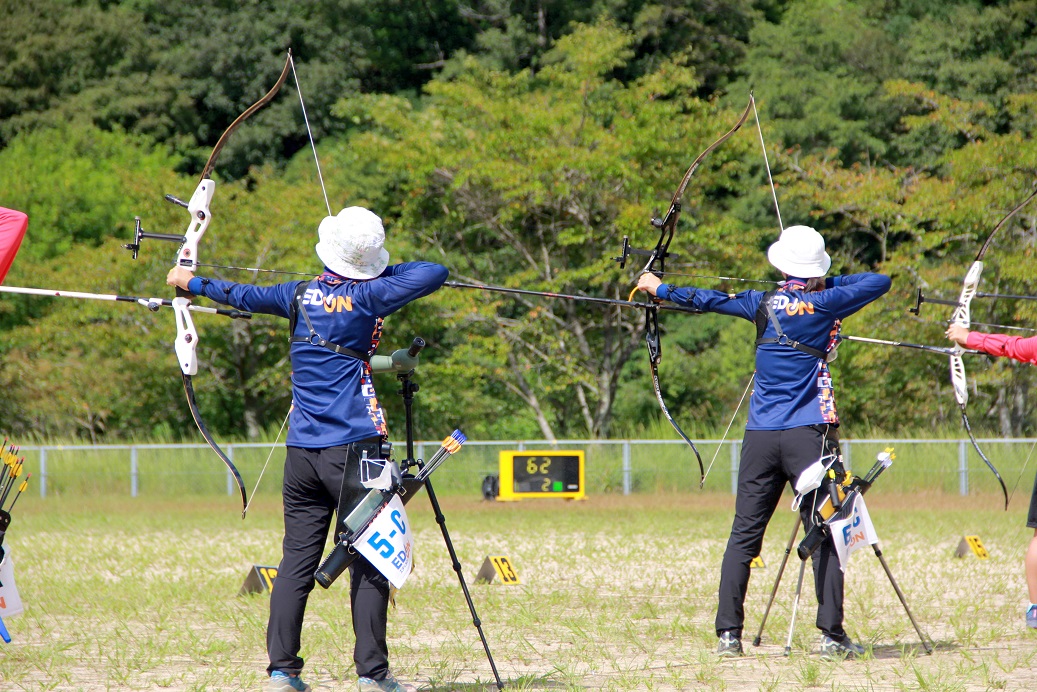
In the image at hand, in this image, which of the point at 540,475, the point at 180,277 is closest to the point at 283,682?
the point at 180,277

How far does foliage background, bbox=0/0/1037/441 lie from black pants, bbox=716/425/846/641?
11.0m

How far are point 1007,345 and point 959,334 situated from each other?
0.35 metres

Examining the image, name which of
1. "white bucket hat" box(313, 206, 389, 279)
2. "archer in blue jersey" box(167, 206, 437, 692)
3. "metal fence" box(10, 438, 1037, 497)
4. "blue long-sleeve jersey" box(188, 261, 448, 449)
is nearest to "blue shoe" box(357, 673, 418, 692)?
"archer in blue jersey" box(167, 206, 437, 692)

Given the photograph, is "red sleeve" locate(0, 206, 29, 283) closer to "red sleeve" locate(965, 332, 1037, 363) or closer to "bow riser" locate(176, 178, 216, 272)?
"bow riser" locate(176, 178, 216, 272)

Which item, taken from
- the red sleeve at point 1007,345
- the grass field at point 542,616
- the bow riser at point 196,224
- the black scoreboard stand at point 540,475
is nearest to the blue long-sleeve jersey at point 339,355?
the bow riser at point 196,224

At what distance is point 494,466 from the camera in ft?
54.6

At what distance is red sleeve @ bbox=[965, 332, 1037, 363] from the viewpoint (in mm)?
4785

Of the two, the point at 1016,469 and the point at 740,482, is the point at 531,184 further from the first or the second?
the point at 740,482

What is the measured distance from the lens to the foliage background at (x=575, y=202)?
1889 cm

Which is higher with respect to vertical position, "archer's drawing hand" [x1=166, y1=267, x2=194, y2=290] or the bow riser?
the bow riser

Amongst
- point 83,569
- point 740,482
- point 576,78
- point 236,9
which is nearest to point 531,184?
point 576,78

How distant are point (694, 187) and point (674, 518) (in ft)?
28.6

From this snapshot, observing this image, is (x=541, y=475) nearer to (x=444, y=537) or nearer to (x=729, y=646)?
(x=729, y=646)

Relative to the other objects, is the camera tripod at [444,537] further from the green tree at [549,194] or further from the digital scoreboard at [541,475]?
the green tree at [549,194]
